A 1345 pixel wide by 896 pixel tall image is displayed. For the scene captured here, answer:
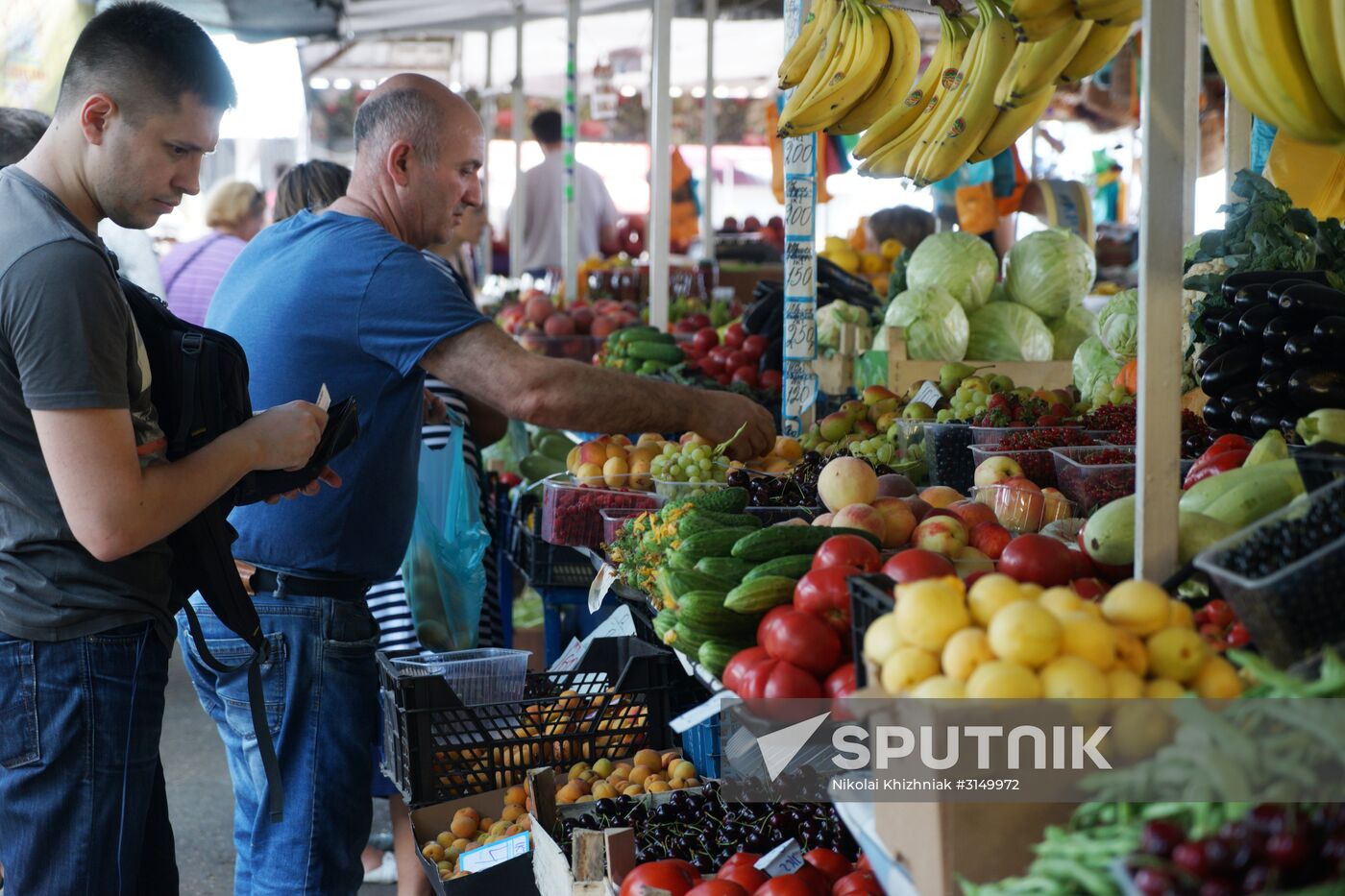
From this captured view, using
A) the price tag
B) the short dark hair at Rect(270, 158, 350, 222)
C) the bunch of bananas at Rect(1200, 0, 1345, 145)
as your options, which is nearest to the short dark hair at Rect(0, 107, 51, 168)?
the short dark hair at Rect(270, 158, 350, 222)

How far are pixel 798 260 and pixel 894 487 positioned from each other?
1.10 metres

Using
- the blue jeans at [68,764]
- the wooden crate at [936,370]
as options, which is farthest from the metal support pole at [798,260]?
the blue jeans at [68,764]

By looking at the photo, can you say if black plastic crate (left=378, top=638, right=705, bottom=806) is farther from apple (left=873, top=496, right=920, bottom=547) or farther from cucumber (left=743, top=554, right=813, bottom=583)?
cucumber (left=743, top=554, right=813, bottom=583)

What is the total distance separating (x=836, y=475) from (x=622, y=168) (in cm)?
2134

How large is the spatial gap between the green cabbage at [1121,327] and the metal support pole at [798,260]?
0.84 m

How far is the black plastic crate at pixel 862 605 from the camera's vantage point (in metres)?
1.59

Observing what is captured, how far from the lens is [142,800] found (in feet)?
7.38

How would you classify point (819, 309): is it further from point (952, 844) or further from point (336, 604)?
point (952, 844)

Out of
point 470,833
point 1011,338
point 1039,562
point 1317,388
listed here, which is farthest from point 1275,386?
point 1011,338

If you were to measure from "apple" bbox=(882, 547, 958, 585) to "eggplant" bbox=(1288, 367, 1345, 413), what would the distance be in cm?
105

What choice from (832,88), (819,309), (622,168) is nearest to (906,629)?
(832,88)

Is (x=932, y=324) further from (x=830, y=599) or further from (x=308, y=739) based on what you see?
(x=830, y=599)

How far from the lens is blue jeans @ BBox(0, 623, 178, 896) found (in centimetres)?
215

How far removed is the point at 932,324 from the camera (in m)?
4.50
